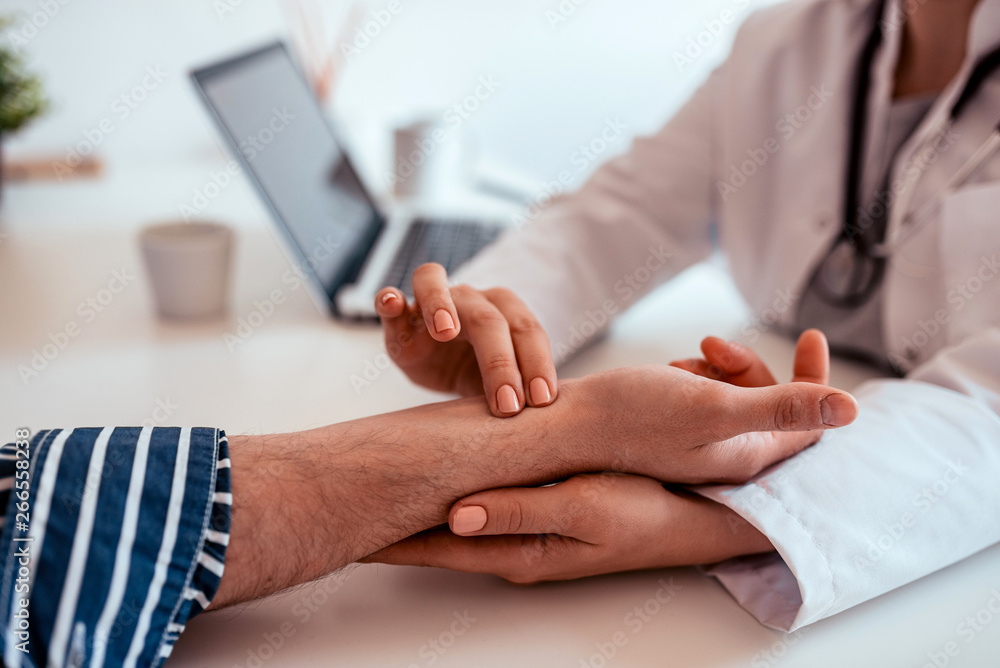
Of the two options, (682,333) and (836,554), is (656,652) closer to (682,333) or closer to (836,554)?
(836,554)

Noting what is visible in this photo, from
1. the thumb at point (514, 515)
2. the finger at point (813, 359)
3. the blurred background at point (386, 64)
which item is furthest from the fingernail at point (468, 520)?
the blurred background at point (386, 64)

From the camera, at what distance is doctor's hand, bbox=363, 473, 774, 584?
0.53 m

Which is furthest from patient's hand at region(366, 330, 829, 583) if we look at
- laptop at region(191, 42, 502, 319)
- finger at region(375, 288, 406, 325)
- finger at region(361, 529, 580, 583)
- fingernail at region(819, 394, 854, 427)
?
laptop at region(191, 42, 502, 319)

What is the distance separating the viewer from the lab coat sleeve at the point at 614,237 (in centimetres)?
89

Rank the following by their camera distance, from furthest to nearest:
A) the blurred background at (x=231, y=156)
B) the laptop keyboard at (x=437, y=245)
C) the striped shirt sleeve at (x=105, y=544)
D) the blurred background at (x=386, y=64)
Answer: the blurred background at (x=386, y=64)
the laptop keyboard at (x=437, y=245)
the blurred background at (x=231, y=156)
the striped shirt sleeve at (x=105, y=544)

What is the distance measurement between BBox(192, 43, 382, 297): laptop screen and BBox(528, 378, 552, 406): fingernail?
1.33 feet

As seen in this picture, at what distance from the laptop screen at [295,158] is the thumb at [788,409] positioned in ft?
1.85

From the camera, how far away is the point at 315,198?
3.38ft

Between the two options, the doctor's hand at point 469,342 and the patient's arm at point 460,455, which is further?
the doctor's hand at point 469,342

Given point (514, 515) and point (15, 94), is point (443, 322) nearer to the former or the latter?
point (514, 515)

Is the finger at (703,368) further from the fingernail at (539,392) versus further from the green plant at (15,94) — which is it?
the green plant at (15,94)

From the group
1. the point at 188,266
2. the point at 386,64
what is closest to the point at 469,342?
the point at 188,266

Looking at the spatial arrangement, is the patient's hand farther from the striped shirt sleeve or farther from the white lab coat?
the striped shirt sleeve

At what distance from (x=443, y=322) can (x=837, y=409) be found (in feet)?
1.03
